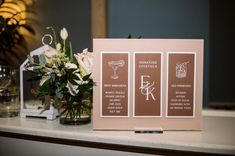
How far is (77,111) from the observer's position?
3.60ft

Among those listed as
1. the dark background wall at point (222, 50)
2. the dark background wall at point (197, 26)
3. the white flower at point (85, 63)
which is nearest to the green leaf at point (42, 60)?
the white flower at point (85, 63)

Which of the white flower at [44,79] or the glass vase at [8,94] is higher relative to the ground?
the white flower at [44,79]

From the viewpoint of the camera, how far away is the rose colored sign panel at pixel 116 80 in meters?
1.00

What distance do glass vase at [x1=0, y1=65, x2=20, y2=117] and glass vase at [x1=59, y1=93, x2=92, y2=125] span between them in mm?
298

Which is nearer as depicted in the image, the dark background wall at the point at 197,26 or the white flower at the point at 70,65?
the white flower at the point at 70,65

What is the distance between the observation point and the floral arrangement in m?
1.03

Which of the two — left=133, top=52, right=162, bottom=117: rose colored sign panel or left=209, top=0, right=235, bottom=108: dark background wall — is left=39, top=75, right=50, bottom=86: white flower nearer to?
left=133, top=52, right=162, bottom=117: rose colored sign panel

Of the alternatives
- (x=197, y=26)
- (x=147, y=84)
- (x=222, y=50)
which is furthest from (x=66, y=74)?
(x=222, y=50)

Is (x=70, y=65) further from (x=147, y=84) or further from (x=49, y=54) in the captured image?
(x=147, y=84)

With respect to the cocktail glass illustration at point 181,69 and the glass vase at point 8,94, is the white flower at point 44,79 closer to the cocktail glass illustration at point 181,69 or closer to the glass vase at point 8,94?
the glass vase at point 8,94

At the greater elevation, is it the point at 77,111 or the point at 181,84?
the point at 181,84

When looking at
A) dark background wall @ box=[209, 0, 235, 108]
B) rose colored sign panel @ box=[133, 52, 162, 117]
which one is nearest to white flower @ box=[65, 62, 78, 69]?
rose colored sign panel @ box=[133, 52, 162, 117]

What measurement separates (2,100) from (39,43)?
1.69 meters
